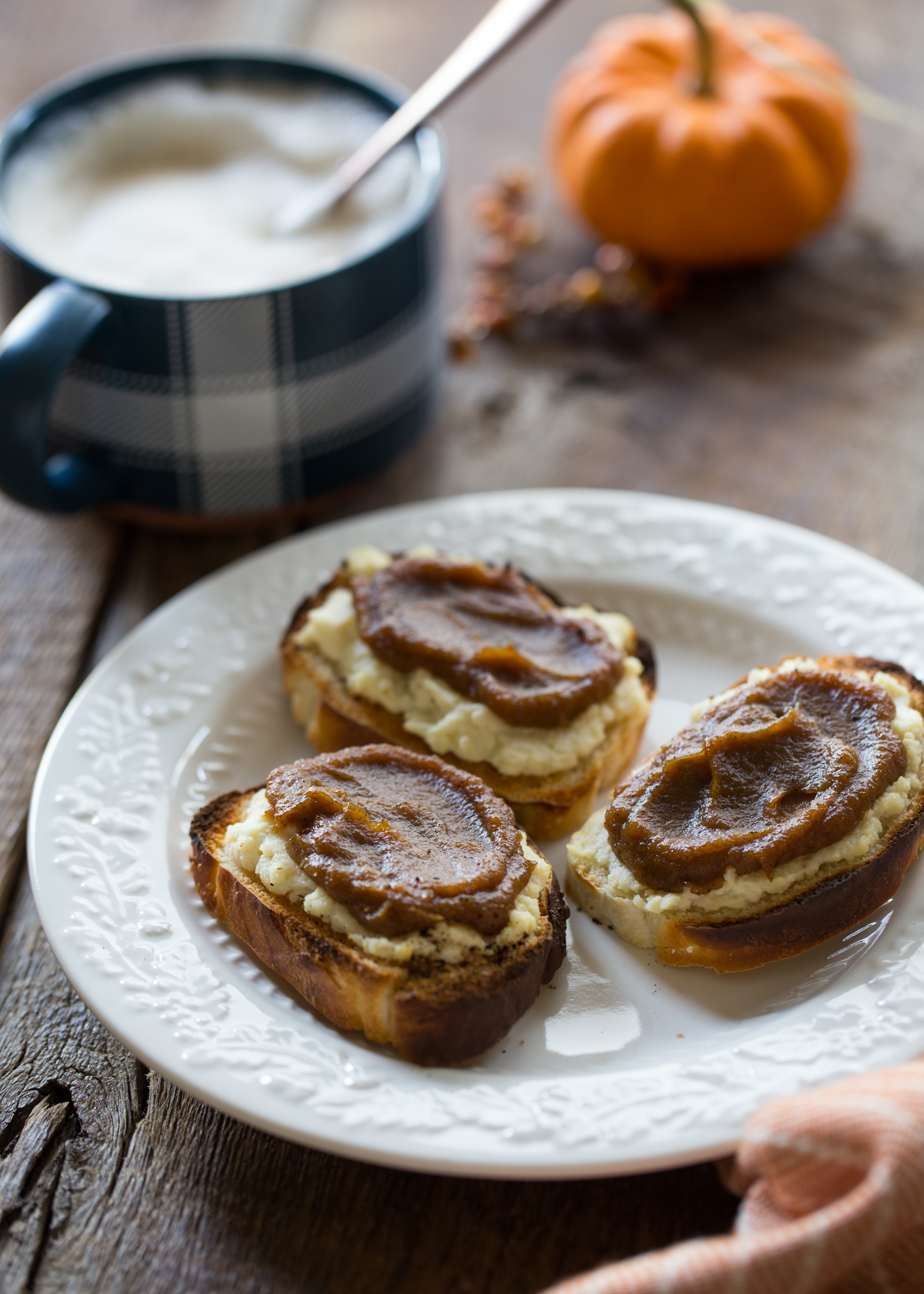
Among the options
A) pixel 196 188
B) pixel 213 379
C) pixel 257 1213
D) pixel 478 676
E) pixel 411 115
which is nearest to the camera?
pixel 257 1213

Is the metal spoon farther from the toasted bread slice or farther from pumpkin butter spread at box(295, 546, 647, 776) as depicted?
the toasted bread slice

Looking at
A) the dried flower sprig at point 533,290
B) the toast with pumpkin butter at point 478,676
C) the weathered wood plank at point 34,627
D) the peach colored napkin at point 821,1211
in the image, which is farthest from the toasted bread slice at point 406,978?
the dried flower sprig at point 533,290

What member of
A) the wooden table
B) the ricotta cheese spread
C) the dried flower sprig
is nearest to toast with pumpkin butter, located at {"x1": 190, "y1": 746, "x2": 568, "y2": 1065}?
the ricotta cheese spread

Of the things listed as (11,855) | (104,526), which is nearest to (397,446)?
(104,526)

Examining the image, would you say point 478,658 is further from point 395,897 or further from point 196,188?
point 196,188

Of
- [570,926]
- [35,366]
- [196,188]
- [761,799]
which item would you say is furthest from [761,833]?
[196,188]

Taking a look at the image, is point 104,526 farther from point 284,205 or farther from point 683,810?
point 683,810
